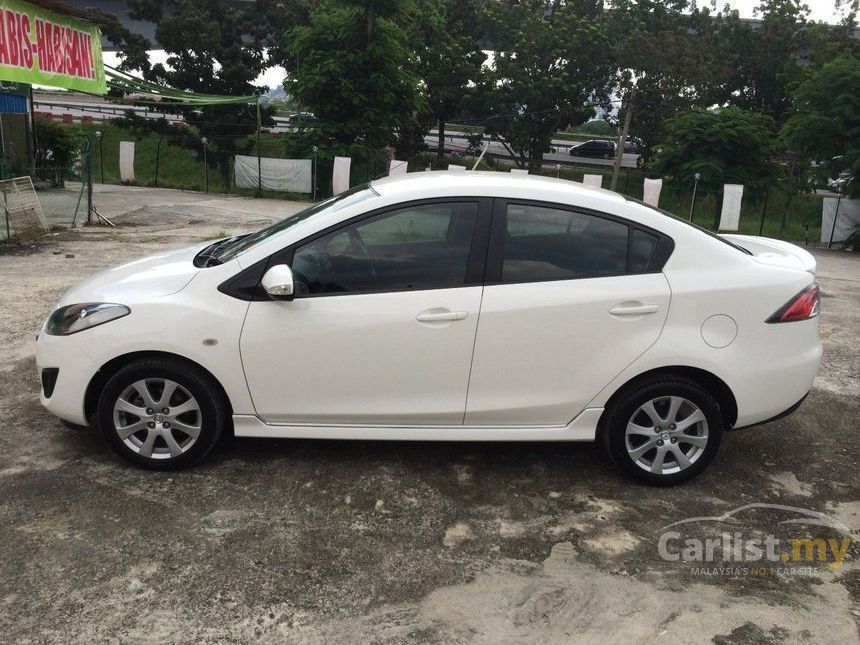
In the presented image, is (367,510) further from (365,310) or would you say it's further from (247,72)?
(247,72)

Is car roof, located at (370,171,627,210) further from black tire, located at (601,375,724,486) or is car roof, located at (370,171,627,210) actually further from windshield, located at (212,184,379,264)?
black tire, located at (601,375,724,486)

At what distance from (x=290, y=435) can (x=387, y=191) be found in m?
1.43

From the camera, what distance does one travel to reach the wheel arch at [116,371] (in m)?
4.12

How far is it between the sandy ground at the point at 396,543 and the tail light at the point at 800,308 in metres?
0.98

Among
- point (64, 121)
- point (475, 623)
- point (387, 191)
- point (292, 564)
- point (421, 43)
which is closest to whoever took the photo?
point (475, 623)

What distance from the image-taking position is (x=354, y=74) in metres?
25.4

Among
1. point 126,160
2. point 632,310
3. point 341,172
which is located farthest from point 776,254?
point 126,160

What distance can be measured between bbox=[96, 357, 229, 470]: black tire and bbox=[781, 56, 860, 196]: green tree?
63.7 feet

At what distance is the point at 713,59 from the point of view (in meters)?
36.8

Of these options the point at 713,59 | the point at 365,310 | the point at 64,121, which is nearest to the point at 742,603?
the point at 365,310

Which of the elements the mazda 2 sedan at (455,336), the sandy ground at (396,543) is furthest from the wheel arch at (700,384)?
the sandy ground at (396,543)

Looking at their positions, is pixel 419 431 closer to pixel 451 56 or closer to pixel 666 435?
pixel 666 435

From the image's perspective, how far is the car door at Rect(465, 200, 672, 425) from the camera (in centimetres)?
410

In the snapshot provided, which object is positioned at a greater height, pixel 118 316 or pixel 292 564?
pixel 118 316
